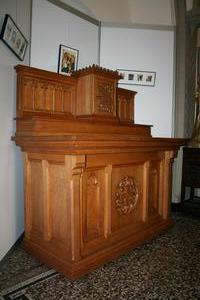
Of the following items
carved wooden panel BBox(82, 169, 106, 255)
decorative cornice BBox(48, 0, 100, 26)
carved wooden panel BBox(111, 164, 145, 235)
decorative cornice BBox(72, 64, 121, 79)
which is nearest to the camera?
carved wooden panel BBox(82, 169, 106, 255)

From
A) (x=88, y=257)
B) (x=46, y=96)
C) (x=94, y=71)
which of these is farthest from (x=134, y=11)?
(x=88, y=257)

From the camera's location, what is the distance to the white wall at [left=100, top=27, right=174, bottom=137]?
3594 mm

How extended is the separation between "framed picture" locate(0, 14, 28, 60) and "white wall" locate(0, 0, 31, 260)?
42 millimetres

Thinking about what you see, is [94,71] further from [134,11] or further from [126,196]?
[134,11]

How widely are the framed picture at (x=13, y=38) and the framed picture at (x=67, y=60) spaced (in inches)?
23.4

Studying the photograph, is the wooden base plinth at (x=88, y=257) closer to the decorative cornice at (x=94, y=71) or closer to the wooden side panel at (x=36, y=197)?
the wooden side panel at (x=36, y=197)

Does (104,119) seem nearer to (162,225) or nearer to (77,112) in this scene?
(77,112)

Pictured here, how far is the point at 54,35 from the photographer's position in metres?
2.89

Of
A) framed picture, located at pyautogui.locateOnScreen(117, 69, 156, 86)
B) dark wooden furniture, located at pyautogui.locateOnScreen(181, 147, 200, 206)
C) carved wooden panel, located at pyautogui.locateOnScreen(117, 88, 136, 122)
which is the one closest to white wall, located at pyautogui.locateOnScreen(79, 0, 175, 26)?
framed picture, located at pyautogui.locateOnScreen(117, 69, 156, 86)

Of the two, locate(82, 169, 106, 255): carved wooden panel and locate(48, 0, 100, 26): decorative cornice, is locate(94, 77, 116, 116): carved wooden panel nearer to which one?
locate(82, 169, 106, 255): carved wooden panel

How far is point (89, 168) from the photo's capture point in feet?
6.18

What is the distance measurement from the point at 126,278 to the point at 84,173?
79 cm

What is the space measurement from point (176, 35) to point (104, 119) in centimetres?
195

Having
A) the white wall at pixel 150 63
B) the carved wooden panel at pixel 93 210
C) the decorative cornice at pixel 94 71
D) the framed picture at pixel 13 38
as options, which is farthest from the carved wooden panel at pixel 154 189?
the framed picture at pixel 13 38
